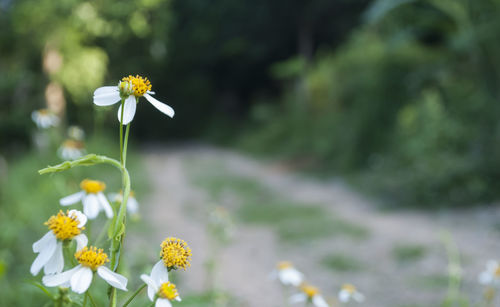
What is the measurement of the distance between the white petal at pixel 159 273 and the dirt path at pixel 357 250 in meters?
1.82

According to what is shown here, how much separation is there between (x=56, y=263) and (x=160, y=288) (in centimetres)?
12

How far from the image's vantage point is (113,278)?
47 centimetres

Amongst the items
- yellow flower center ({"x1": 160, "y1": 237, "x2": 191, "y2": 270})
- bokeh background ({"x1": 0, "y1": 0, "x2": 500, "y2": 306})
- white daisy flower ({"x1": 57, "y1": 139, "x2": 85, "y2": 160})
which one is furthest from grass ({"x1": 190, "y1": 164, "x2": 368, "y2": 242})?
yellow flower center ({"x1": 160, "y1": 237, "x2": 191, "y2": 270})

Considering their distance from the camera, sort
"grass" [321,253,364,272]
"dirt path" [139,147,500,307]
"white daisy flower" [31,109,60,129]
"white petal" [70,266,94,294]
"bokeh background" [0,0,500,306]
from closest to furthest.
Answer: "white petal" [70,266,94,294] → "white daisy flower" [31,109,60,129] → "dirt path" [139,147,500,307] → "grass" [321,253,364,272] → "bokeh background" [0,0,500,306]

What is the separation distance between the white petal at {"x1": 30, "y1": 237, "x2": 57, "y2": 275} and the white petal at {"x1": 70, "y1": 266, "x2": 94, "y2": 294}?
1.5 inches

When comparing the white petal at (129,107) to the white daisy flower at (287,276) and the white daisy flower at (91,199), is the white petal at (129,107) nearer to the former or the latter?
the white daisy flower at (91,199)

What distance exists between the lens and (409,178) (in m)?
4.15

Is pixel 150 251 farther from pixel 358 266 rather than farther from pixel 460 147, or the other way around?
pixel 460 147

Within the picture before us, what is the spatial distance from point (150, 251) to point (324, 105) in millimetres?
5785

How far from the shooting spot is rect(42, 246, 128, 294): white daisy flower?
1.50ft

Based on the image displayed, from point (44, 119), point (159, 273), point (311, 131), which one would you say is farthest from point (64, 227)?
point (311, 131)

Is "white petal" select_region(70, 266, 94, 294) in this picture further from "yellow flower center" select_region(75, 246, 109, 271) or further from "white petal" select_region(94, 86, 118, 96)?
"white petal" select_region(94, 86, 118, 96)

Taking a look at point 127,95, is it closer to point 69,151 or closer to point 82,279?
point 82,279

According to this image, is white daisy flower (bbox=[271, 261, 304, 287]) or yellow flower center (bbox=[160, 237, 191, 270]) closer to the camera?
yellow flower center (bbox=[160, 237, 191, 270])
